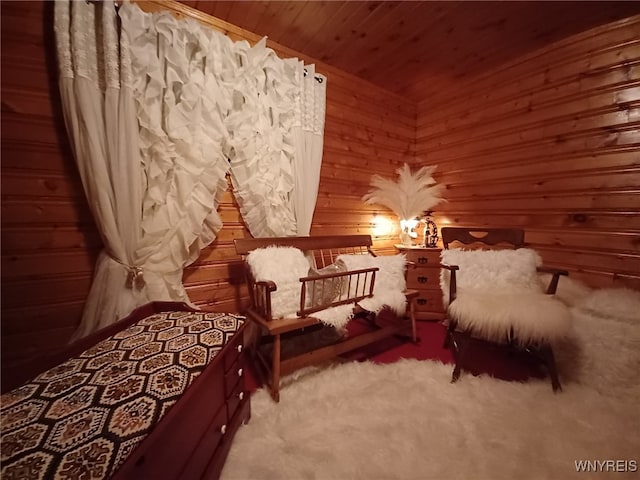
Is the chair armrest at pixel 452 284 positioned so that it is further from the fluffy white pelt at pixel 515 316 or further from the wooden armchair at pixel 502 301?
the fluffy white pelt at pixel 515 316

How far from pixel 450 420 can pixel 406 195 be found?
2073 mm

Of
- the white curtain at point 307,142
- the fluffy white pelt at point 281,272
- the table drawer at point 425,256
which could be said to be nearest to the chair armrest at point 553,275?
the table drawer at point 425,256

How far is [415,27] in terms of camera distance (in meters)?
1.97

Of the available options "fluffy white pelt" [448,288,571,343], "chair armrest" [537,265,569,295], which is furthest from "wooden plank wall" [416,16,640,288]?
"fluffy white pelt" [448,288,571,343]

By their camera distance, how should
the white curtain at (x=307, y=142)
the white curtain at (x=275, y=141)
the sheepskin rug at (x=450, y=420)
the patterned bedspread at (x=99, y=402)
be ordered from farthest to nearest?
the white curtain at (x=307, y=142) < the white curtain at (x=275, y=141) < the sheepskin rug at (x=450, y=420) < the patterned bedspread at (x=99, y=402)

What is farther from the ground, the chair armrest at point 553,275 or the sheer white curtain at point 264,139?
the sheer white curtain at point 264,139

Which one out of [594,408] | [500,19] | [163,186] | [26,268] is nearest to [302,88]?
[163,186]

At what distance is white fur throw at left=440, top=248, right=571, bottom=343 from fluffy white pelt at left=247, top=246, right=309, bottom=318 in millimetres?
1015

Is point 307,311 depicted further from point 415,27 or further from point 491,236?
point 415,27

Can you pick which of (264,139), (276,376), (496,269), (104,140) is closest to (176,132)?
(104,140)

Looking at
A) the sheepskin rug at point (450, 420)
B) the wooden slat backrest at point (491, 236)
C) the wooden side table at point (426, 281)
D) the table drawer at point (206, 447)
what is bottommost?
the sheepskin rug at point (450, 420)

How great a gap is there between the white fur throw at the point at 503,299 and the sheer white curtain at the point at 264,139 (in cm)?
136

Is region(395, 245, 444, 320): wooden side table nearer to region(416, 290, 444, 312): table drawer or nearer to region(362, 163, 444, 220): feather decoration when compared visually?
region(416, 290, 444, 312): table drawer

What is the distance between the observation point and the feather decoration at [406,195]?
Result: 2.78 metres
